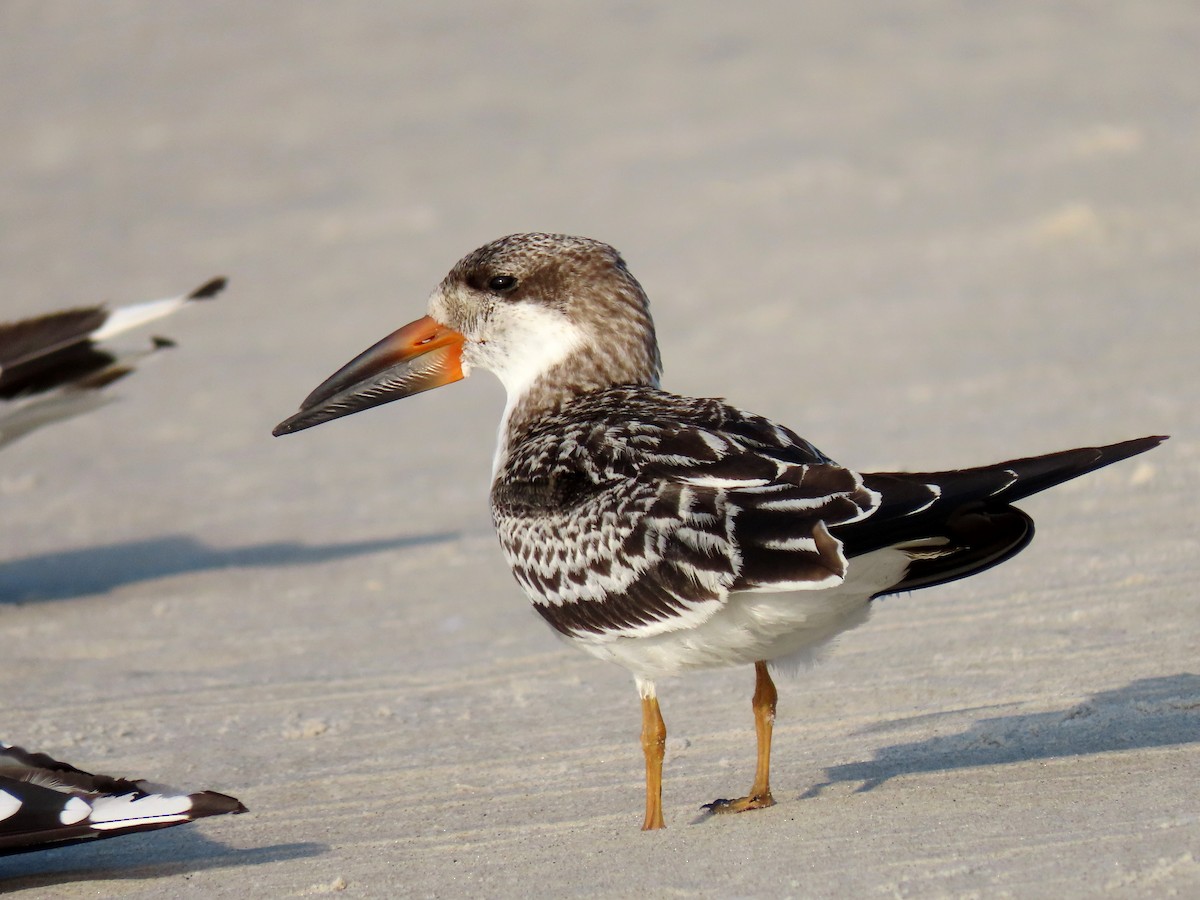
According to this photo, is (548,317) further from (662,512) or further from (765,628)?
(765,628)

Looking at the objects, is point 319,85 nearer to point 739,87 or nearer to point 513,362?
point 739,87

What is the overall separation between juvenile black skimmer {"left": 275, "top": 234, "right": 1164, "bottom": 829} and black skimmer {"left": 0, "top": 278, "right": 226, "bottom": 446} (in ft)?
11.2

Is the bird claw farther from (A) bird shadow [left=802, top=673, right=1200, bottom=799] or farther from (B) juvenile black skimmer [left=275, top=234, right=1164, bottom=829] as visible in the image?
(A) bird shadow [left=802, top=673, right=1200, bottom=799]

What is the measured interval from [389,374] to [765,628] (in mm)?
1854

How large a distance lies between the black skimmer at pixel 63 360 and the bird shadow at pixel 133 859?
13.0 feet

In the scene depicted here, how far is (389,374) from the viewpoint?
5.53m

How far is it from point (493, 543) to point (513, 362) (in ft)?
8.78

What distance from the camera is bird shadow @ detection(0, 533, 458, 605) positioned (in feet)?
25.8

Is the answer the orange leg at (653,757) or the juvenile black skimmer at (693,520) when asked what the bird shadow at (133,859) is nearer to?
the orange leg at (653,757)

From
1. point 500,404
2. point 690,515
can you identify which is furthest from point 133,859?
point 500,404

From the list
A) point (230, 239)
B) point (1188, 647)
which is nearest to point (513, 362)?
point (1188, 647)

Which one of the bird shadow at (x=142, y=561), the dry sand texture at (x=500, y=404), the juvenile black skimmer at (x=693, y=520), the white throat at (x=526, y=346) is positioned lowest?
the bird shadow at (x=142, y=561)

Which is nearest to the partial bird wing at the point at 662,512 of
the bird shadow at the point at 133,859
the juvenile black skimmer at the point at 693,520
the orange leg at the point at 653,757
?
the juvenile black skimmer at the point at 693,520

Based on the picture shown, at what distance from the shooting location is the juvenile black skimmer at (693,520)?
3920mm
